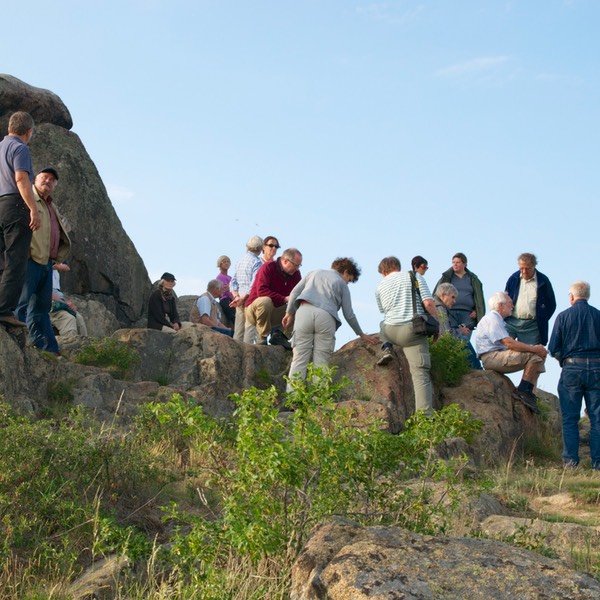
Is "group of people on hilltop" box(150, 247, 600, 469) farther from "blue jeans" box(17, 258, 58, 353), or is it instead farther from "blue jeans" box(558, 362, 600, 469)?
"blue jeans" box(17, 258, 58, 353)

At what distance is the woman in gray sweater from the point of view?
39.1ft

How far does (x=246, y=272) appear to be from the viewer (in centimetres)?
1530

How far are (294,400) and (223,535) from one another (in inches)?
37.6

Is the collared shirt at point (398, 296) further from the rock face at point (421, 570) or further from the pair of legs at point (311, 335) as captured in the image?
the rock face at point (421, 570)

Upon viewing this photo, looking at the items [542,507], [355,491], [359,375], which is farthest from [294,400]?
[359,375]

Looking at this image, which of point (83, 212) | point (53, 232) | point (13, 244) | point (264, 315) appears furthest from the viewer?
point (83, 212)

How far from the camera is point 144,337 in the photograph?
43.9ft

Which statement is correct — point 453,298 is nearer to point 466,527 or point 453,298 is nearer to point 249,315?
point 249,315

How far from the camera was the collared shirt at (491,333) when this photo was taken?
13.4 m

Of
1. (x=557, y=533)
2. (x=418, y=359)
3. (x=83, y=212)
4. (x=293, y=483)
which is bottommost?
(x=557, y=533)

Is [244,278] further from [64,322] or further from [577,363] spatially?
[577,363]

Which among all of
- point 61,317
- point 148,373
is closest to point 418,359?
point 148,373

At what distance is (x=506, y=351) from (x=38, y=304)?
6635mm

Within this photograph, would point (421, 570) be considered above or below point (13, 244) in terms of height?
below
